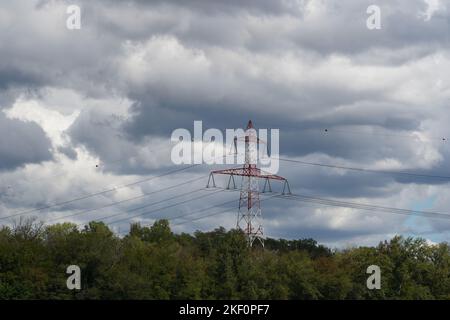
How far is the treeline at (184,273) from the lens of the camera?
374 ft

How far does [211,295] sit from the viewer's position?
119 meters

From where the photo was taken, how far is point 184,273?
393ft

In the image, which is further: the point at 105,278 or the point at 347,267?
the point at 347,267

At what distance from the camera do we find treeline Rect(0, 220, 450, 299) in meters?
114

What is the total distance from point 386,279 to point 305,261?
11812 mm
